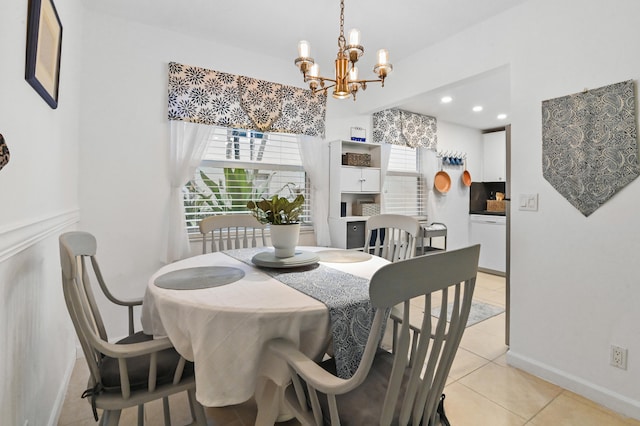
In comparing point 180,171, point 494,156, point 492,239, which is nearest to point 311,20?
point 180,171

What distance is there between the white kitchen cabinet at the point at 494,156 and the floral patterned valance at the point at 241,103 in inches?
138

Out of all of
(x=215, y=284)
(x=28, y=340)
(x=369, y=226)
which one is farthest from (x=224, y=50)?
(x=28, y=340)

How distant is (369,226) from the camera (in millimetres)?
2297

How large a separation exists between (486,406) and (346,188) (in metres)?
2.28

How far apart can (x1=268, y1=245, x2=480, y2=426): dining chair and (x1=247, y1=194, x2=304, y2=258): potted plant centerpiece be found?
0.68 m

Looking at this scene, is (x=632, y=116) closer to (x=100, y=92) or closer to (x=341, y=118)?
(x=341, y=118)

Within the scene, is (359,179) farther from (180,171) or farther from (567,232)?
(567,232)

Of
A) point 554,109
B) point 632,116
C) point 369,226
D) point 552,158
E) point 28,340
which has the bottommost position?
point 28,340

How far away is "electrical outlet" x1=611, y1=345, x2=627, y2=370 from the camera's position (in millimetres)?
1713

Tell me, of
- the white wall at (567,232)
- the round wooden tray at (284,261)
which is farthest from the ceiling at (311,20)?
the round wooden tray at (284,261)

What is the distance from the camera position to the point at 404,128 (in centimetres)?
431

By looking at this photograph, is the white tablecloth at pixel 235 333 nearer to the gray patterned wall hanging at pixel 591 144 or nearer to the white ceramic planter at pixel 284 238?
the white ceramic planter at pixel 284 238

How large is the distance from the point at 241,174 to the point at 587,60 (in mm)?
2753

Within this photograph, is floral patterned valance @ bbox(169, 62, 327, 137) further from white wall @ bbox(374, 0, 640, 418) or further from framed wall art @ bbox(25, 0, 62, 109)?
white wall @ bbox(374, 0, 640, 418)
